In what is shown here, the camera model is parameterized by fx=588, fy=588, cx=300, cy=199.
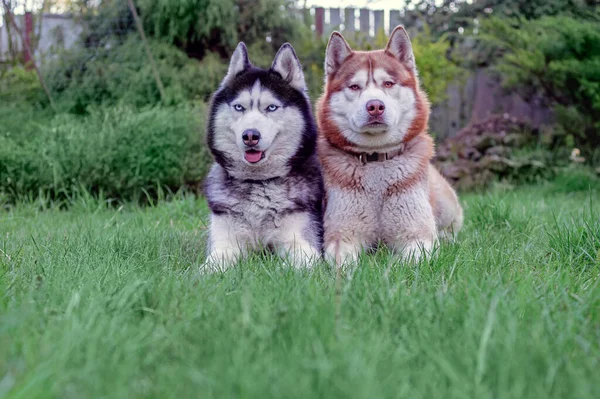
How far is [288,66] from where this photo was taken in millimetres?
3400

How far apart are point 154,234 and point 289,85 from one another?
1350mm

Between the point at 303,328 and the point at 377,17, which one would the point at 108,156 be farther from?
the point at 377,17

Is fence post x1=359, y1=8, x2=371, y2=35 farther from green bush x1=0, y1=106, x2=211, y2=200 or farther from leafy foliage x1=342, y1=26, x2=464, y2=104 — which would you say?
green bush x1=0, y1=106, x2=211, y2=200

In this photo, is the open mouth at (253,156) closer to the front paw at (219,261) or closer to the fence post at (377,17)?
the front paw at (219,261)

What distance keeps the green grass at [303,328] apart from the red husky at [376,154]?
42cm

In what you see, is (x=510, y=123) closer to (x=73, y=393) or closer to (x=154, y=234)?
(x=154, y=234)

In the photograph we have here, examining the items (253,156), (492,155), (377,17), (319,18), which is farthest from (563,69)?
(253,156)

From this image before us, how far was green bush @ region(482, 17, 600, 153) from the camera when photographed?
7332 millimetres

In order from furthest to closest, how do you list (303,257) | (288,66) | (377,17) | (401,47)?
(377,17) < (401,47) < (288,66) < (303,257)

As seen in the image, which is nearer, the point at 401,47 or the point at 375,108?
the point at 375,108

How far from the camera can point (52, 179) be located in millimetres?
5746

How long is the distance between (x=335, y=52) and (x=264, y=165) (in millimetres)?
867

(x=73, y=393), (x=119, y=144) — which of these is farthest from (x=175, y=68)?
(x=73, y=393)

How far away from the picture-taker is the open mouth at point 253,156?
3.18 m
